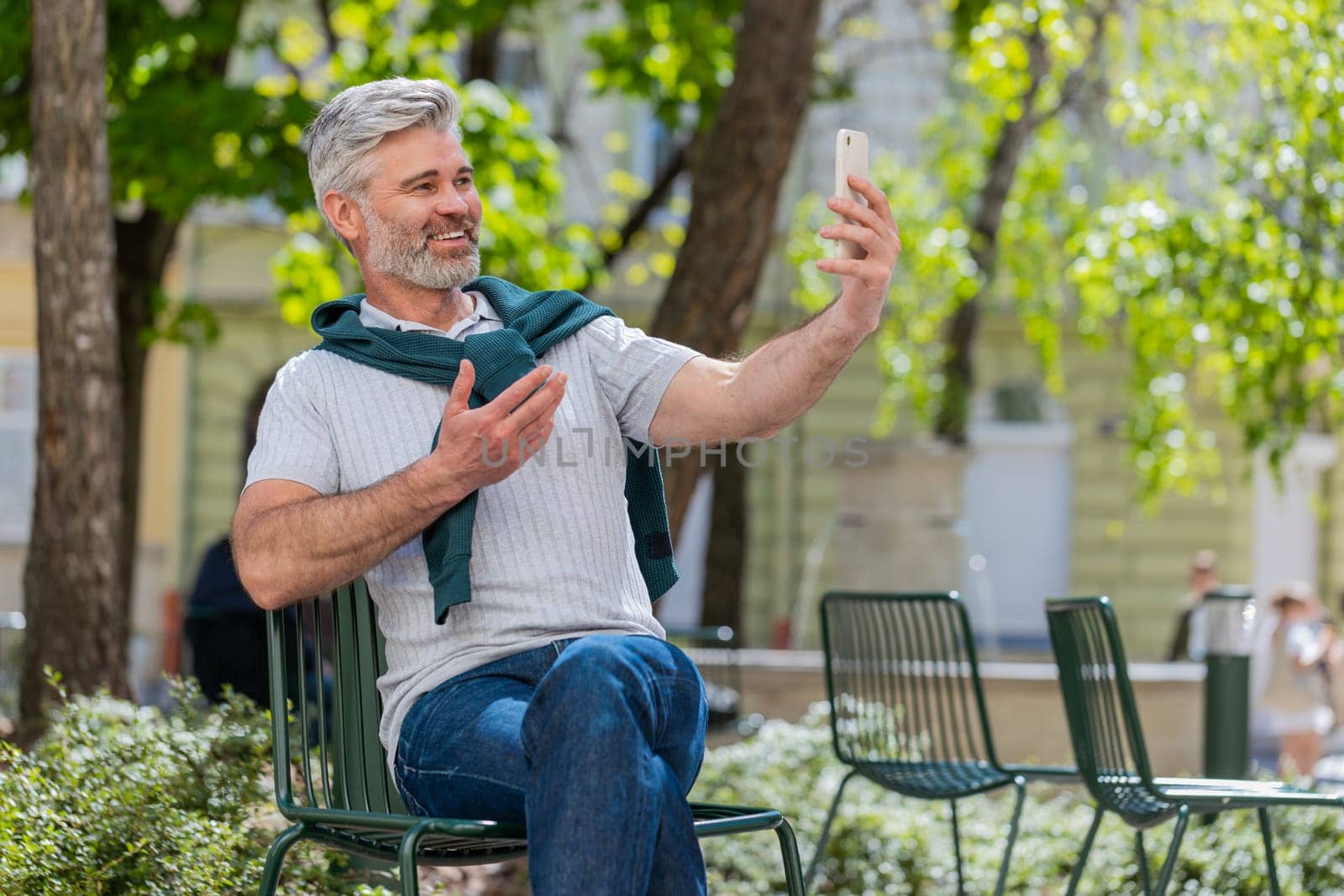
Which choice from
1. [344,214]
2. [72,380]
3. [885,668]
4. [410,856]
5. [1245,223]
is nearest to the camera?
[410,856]

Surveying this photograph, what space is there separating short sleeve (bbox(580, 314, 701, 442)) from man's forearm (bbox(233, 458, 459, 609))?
504 mm

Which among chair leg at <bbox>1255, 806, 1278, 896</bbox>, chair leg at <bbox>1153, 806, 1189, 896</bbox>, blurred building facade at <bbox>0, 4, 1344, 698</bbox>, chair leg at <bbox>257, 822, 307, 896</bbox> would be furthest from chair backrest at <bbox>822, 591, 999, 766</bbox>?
blurred building facade at <bbox>0, 4, 1344, 698</bbox>

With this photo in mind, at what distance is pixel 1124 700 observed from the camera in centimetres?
431

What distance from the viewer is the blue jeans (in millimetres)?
2566

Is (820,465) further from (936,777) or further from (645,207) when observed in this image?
(936,777)

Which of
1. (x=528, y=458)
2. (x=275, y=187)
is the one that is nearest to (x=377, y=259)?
(x=528, y=458)

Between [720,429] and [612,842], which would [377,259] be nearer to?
[720,429]

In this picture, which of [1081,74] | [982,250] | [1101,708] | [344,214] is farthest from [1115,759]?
[1081,74]

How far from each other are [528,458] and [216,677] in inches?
155

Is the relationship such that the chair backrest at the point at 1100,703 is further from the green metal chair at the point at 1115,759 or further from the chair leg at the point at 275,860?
the chair leg at the point at 275,860

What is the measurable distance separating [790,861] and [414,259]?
1.24 metres

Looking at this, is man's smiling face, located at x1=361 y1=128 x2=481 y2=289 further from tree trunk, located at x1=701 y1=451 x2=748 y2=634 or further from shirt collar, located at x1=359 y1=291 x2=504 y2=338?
tree trunk, located at x1=701 y1=451 x2=748 y2=634

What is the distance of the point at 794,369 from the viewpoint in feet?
10.4

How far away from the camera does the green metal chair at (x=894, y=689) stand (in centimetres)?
518
